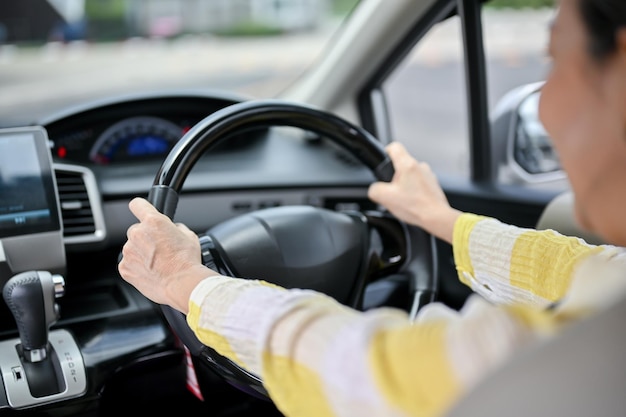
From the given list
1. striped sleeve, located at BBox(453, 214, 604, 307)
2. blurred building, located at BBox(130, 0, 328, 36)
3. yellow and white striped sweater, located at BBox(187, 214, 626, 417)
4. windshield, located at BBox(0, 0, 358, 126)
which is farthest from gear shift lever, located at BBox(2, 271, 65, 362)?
blurred building, located at BBox(130, 0, 328, 36)

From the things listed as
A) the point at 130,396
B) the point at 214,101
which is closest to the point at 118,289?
the point at 130,396

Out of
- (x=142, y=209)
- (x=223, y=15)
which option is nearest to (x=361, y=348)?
(x=142, y=209)

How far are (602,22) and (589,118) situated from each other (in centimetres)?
10

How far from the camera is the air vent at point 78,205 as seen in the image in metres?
1.83

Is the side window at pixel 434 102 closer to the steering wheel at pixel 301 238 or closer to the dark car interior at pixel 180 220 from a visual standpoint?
the dark car interior at pixel 180 220

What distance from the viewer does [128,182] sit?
2068 millimetres

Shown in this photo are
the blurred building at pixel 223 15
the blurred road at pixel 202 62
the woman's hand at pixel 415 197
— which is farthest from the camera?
the blurred building at pixel 223 15

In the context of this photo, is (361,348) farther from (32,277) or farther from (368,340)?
(32,277)

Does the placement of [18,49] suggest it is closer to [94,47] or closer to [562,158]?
[94,47]

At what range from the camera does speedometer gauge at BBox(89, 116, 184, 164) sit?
7.14 ft

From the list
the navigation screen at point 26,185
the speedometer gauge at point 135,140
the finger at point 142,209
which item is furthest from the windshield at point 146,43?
the finger at point 142,209

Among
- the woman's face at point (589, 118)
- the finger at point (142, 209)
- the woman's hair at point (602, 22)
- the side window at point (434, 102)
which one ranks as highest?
the woman's hair at point (602, 22)

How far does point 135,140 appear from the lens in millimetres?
2223

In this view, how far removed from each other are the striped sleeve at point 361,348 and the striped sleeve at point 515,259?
436mm
